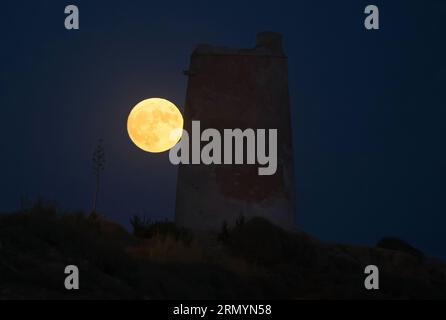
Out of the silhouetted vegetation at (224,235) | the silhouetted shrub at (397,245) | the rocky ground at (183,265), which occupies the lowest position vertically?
the rocky ground at (183,265)

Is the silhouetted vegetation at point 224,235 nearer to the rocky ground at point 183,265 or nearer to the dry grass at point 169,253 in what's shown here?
the rocky ground at point 183,265

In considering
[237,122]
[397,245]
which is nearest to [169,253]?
[237,122]

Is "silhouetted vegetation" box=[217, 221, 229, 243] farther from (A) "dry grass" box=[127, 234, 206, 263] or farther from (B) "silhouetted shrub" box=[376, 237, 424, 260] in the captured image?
(B) "silhouetted shrub" box=[376, 237, 424, 260]

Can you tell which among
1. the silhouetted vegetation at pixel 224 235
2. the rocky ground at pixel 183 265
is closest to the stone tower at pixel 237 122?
the silhouetted vegetation at pixel 224 235

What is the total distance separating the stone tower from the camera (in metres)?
24.7

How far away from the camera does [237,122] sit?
80.9 feet

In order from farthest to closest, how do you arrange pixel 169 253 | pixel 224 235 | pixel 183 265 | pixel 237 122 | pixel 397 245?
pixel 397 245
pixel 237 122
pixel 224 235
pixel 169 253
pixel 183 265

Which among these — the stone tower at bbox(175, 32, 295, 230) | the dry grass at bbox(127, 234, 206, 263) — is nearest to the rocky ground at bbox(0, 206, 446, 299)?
the dry grass at bbox(127, 234, 206, 263)

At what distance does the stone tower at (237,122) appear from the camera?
81.0 feet

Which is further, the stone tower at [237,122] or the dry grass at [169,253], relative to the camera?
the stone tower at [237,122]

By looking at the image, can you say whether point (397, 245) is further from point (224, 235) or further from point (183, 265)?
point (183, 265)
